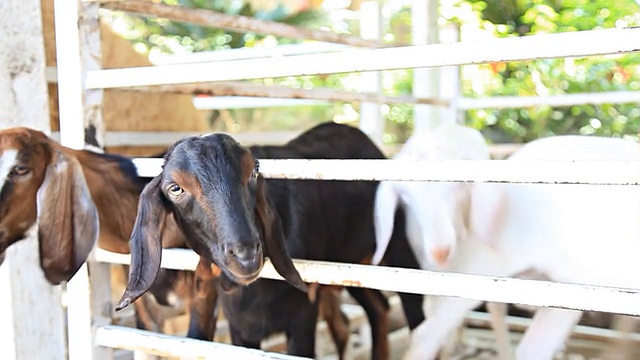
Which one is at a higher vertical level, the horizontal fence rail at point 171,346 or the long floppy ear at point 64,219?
the long floppy ear at point 64,219

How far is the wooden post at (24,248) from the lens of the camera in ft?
6.58

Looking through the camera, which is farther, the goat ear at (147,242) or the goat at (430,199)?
the goat at (430,199)

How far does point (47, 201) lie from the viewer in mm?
1864

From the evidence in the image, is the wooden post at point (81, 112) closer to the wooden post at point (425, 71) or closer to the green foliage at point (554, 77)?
the wooden post at point (425, 71)

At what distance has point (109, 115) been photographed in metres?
3.88

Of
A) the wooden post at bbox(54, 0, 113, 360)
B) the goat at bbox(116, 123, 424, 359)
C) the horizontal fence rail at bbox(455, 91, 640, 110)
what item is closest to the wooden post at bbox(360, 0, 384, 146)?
the horizontal fence rail at bbox(455, 91, 640, 110)

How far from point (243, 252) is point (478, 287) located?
0.53 metres

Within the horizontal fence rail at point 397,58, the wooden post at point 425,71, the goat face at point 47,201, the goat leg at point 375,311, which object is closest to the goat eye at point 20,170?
the goat face at point 47,201

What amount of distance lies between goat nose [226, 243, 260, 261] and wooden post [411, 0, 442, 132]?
234 cm

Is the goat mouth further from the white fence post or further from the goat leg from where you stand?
the goat leg

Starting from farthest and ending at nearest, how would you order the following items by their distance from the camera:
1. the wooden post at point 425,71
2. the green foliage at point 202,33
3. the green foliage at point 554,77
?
the green foliage at point 202,33 < the green foliage at point 554,77 < the wooden post at point 425,71

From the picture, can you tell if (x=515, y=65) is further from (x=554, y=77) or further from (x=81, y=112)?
(x=81, y=112)

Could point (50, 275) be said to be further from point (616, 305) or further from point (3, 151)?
point (616, 305)

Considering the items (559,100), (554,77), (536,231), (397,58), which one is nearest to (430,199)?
(536,231)
